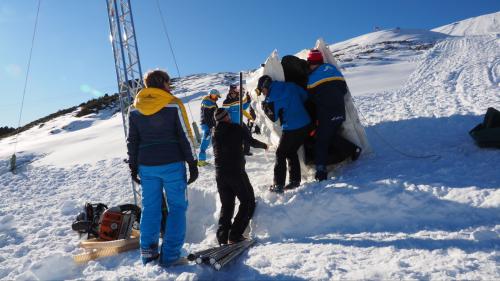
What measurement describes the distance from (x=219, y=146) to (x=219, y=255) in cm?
140

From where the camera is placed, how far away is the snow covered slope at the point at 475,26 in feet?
368

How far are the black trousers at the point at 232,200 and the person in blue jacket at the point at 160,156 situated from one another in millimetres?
599

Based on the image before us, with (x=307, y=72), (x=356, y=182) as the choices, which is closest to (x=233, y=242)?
(x=356, y=182)

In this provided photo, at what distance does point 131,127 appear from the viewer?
430cm

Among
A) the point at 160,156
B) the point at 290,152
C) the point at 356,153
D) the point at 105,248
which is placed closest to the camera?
the point at 160,156

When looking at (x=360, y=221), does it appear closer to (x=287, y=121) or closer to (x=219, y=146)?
(x=287, y=121)

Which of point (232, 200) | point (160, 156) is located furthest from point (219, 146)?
point (160, 156)

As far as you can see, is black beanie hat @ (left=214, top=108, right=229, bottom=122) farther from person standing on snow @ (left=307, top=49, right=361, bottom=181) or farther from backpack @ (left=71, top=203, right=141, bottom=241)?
backpack @ (left=71, top=203, right=141, bottom=241)

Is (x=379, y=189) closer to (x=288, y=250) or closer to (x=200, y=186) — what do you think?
(x=288, y=250)

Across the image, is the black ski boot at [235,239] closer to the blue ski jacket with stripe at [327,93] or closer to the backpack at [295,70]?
the blue ski jacket with stripe at [327,93]

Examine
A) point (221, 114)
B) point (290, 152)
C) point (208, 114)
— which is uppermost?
point (208, 114)

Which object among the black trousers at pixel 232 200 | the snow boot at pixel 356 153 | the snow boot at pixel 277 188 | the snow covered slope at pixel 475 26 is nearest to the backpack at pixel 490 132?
the snow boot at pixel 356 153

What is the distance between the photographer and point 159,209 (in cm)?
438

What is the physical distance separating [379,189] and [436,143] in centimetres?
247
